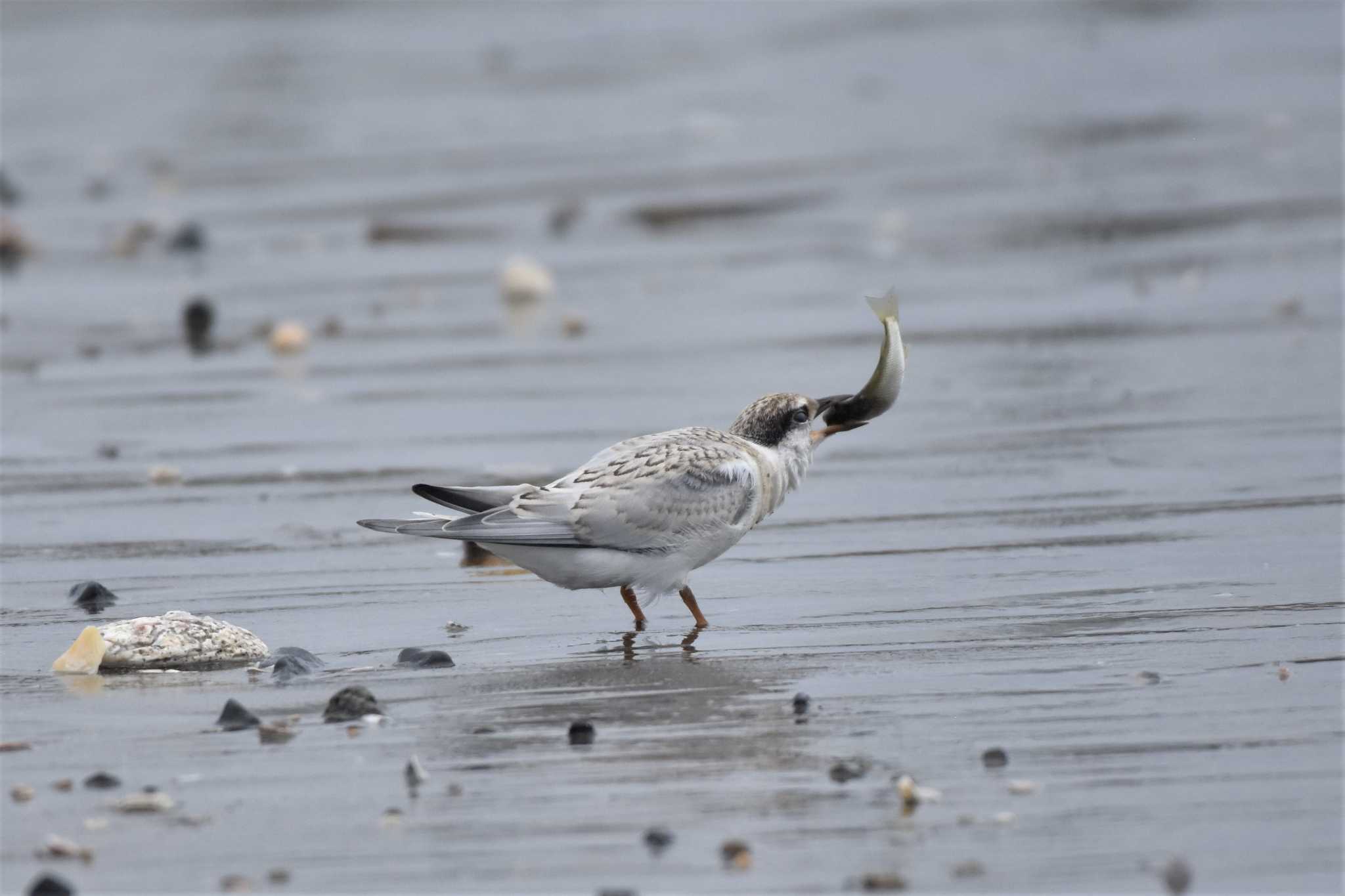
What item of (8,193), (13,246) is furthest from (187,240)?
(8,193)

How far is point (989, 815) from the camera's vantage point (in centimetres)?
398

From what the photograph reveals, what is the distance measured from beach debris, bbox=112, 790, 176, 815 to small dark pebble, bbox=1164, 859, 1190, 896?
2009mm

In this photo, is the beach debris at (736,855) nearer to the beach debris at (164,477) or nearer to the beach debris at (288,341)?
the beach debris at (164,477)

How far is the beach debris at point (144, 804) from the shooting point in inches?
164

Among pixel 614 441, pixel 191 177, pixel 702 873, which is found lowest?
pixel 702 873

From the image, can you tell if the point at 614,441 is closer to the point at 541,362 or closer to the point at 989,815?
the point at 541,362

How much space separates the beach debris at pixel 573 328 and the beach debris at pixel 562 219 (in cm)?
323

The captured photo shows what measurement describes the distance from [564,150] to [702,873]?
1488 centimetres

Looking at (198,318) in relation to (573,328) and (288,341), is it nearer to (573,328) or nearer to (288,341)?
(288,341)

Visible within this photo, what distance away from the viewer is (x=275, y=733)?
471cm

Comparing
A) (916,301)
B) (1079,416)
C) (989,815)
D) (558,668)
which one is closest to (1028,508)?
(1079,416)

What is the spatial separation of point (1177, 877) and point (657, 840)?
3.20 ft

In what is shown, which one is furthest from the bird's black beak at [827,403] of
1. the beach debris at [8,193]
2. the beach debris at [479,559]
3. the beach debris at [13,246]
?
the beach debris at [8,193]

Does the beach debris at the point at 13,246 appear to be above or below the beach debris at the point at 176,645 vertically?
above
